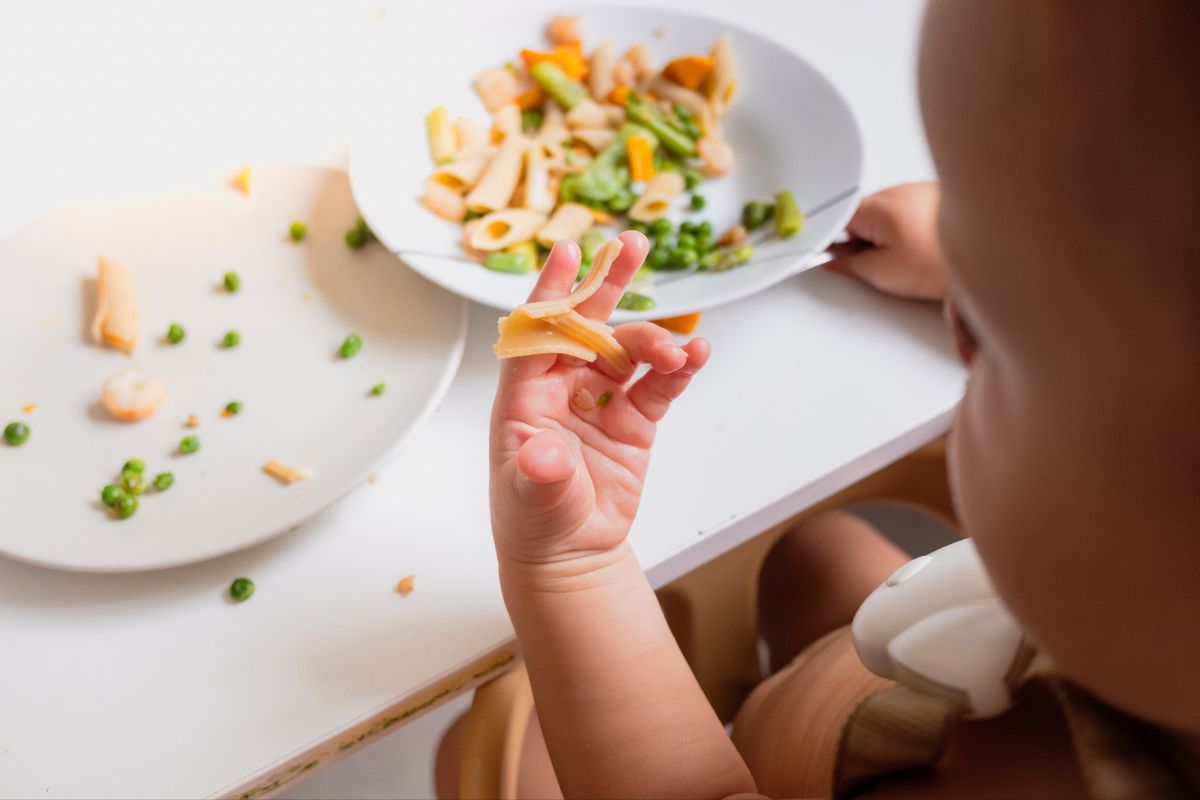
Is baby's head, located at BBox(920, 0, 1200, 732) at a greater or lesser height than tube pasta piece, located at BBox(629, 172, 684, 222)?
greater

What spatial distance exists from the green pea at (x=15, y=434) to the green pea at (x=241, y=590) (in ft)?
0.52

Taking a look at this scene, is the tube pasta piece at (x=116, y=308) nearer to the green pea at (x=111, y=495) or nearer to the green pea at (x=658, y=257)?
the green pea at (x=111, y=495)

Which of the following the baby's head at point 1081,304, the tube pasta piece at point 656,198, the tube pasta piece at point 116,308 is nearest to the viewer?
the baby's head at point 1081,304

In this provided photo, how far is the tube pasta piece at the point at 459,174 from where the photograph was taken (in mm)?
718

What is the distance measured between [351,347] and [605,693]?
0.27 metres

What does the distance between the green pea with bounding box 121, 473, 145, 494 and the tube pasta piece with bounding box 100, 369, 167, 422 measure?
0.15 feet

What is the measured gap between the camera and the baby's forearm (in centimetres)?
53

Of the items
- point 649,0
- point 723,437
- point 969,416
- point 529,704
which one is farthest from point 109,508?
point 649,0

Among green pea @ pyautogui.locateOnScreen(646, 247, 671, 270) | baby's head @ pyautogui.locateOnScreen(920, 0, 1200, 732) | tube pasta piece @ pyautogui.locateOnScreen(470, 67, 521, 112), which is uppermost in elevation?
baby's head @ pyautogui.locateOnScreen(920, 0, 1200, 732)

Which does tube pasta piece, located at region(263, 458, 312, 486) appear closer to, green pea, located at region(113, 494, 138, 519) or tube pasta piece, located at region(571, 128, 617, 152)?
green pea, located at region(113, 494, 138, 519)

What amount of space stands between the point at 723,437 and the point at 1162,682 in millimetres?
345

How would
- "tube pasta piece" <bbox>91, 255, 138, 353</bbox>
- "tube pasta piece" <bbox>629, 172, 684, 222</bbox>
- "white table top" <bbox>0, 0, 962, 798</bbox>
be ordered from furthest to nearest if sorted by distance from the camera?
"tube pasta piece" <bbox>629, 172, 684, 222</bbox> → "tube pasta piece" <bbox>91, 255, 138, 353</bbox> → "white table top" <bbox>0, 0, 962, 798</bbox>

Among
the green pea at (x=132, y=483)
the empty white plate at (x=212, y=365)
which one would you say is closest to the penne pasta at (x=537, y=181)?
the empty white plate at (x=212, y=365)

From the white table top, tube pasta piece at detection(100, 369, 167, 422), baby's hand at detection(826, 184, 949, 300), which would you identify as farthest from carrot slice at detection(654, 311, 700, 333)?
tube pasta piece at detection(100, 369, 167, 422)
